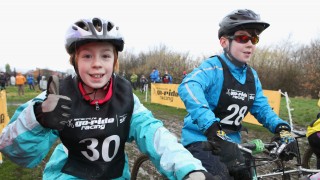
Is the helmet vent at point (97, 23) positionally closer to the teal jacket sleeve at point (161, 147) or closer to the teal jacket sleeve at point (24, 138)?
the teal jacket sleeve at point (161, 147)

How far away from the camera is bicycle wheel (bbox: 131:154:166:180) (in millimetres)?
4410

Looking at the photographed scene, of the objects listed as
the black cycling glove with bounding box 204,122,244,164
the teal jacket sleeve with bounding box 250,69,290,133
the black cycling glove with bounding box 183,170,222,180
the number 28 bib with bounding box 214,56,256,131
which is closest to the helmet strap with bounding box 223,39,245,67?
the number 28 bib with bounding box 214,56,256,131

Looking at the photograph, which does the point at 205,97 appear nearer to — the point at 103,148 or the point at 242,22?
the point at 242,22

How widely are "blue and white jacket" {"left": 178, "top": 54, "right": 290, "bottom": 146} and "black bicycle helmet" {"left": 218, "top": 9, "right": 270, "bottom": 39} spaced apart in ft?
1.15

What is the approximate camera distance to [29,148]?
1.77 meters

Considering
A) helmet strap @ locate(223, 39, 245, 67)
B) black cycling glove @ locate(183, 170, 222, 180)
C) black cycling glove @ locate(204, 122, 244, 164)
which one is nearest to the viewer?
black cycling glove @ locate(183, 170, 222, 180)

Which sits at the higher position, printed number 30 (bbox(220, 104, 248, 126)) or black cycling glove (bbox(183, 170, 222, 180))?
black cycling glove (bbox(183, 170, 222, 180))

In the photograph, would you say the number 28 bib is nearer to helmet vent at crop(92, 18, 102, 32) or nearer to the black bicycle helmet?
the black bicycle helmet

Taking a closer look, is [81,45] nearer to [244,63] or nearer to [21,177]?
[244,63]

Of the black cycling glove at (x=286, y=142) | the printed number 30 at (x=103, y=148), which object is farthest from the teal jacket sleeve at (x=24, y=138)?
the black cycling glove at (x=286, y=142)

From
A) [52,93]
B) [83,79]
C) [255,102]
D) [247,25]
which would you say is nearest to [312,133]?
[255,102]

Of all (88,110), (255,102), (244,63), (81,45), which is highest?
(81,45)

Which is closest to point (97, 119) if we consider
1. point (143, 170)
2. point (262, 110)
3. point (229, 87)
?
point (229, 87)

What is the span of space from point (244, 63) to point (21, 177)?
4166 mm
